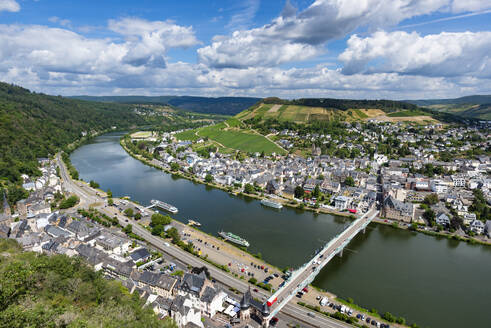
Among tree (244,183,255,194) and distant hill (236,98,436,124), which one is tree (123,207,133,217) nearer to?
tree (244,183,255,194)

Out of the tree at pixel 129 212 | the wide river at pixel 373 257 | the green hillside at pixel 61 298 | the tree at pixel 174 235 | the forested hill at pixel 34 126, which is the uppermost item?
the forested hill at pixel 34 126

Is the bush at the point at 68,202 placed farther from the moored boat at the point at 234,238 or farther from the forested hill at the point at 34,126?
the moored boat at the point at 234,238

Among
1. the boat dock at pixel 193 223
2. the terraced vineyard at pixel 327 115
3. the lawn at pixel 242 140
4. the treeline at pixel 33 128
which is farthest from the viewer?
the terraced vineyard at pixel 327 115

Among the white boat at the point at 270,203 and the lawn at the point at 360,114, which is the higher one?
the lawn at the point at 360,114

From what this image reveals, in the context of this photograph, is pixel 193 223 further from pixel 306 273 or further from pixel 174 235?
pixel 306 273

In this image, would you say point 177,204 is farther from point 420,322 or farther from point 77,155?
point 77,155

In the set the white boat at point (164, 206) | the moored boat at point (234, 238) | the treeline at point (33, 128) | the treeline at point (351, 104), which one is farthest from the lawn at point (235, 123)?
the moored boat at point (234, 238)

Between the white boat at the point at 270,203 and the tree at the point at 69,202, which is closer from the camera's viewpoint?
the tree at the point at 69,202
